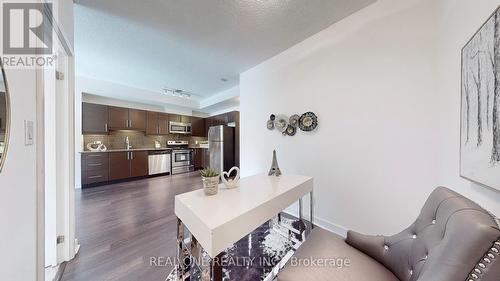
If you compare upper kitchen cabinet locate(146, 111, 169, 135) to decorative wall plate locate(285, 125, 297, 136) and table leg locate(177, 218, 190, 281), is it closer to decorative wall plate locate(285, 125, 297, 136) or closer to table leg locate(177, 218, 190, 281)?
decorative wall plate locate(285, 125, 297, 136)

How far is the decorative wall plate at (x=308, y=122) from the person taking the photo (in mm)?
2287

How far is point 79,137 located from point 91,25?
9.82 feet

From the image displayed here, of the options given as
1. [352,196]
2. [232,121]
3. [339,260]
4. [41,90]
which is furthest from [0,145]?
[232,121]

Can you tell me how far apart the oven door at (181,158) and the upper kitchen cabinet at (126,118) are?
118 cm

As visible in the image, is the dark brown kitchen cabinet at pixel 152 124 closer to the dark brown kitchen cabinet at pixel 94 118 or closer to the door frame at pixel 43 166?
the dark brown kitchen cabinet at pixel 94 118

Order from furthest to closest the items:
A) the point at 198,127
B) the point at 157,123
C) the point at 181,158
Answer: the point at 198,127 → the point at 181,158 → the point at 157,123

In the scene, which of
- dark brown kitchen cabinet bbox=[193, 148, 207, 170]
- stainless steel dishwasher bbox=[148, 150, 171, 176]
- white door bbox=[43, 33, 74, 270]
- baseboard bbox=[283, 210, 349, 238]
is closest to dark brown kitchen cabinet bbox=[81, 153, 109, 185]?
stainless steel dishwasher bbox=[148, 150, 171, 176]

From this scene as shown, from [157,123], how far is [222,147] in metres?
2.24

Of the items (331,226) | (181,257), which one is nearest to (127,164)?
(181,257)

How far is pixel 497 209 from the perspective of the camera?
2.70 feet

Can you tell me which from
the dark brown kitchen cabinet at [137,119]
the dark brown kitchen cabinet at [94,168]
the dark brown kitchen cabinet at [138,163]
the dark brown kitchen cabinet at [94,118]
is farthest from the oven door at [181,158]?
the dark brown kitchen cabinet at [94,118]

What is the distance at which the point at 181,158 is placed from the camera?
567 cm

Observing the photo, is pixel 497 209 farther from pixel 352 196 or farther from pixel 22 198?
pixel 22 198

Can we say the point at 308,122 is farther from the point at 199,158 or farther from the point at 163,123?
the point at 199,158
